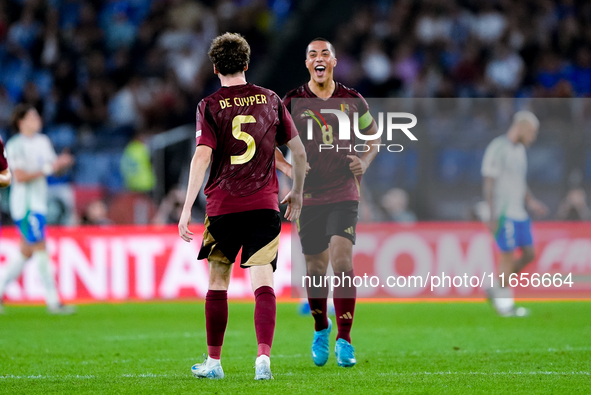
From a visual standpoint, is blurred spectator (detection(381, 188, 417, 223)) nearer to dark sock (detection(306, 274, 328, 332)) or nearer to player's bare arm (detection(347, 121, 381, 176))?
player's bare arm (detection(347, 121, 381, 176))

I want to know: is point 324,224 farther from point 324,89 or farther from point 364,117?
point 324,89

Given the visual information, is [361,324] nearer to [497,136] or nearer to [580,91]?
[497,136]

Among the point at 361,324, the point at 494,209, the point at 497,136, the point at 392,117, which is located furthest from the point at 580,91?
the point at 361,324

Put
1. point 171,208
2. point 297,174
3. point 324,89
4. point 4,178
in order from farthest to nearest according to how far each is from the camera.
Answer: point 171,208 → point 324,89 → point 4,178 → point 297,174

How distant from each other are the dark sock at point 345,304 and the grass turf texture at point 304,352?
0.90 ft

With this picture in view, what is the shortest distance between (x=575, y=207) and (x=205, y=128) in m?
8.58

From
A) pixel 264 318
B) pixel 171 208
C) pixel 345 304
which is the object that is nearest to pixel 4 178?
pixel 264 318

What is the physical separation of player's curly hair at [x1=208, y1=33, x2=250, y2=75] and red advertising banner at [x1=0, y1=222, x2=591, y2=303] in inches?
272

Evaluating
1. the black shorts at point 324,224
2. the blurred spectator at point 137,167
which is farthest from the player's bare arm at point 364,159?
the blurred spectator at point 137,167

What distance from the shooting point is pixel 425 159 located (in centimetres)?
1275

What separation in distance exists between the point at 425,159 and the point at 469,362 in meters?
6.71

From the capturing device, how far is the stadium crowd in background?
640 inches

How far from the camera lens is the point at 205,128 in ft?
17.4

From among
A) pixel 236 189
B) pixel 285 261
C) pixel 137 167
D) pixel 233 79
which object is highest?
pixel 233 79
